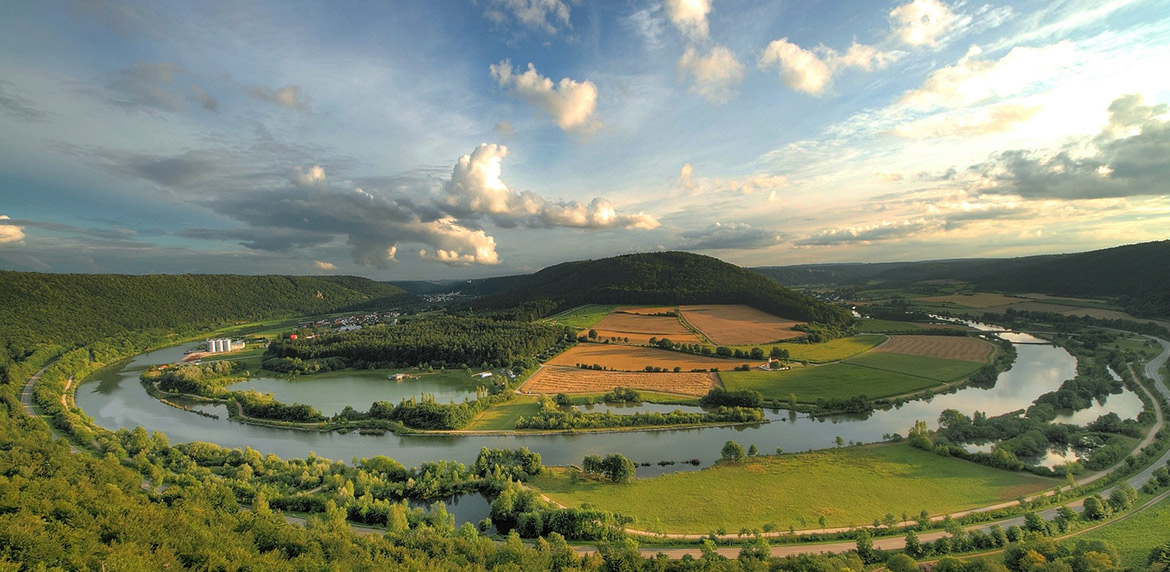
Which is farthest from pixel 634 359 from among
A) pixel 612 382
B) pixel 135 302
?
pixel 135 302

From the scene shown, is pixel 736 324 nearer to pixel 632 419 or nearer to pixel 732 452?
pixel 632 419

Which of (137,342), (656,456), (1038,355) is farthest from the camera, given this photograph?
(137,342)

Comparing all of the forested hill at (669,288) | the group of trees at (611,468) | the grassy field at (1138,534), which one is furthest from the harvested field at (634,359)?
the grassy field at (1138,534)

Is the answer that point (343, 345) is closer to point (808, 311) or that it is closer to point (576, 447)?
point (576, 447)

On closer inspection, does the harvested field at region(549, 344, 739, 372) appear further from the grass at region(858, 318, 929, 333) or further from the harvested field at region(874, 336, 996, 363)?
the grass at region(858, 318, 929, 333)

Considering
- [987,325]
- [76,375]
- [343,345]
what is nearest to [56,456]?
[343,345]

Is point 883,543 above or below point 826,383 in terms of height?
below

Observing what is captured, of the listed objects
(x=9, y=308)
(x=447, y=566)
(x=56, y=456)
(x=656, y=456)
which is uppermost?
(x=9, y=308)
